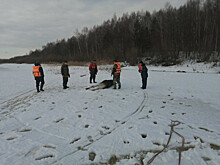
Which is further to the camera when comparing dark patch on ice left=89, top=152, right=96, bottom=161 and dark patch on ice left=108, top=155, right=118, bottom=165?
dark patch on ice left=89, top=152, right=96, bottom=161

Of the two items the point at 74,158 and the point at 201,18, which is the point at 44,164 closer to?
the point at 74,158

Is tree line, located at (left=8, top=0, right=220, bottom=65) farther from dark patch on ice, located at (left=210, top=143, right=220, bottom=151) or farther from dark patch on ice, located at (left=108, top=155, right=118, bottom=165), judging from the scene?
dark patch on ice, located at (left=108, top=155, right=118, bottom=165)

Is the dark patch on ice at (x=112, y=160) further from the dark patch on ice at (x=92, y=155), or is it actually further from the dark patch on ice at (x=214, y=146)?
the dark patch on ice at (x=214, y=146)

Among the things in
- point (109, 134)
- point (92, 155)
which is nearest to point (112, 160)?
point (92, 155)

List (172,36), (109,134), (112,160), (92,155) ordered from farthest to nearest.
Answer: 1. (172,36)
2. (109,134)
3. (92,155)
4. (112,160)

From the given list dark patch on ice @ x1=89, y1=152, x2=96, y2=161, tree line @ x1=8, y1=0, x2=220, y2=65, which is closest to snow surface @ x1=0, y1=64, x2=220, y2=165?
dark patch on ice @ x1=89, y1=152, x2=96, y2=161

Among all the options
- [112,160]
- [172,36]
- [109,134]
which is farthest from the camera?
[172,36]

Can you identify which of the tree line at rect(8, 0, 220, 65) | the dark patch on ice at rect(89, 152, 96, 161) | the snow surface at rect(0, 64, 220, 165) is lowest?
the dark patch on ice at rect(89, 152, 96, 161)

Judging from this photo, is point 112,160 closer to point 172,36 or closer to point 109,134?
point 109,134

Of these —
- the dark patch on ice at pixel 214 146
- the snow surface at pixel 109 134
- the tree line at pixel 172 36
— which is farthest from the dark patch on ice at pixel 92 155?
the tree line at pixel 172 36

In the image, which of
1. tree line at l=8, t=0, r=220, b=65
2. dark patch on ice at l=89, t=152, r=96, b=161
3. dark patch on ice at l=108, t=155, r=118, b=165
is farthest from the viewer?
tree line at l=8, t=0, r=220, b=65

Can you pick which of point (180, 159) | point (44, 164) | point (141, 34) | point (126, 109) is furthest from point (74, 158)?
point (141, 34)

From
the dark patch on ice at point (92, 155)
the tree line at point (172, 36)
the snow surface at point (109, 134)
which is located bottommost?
the dark patch on ice at point (92, 155)

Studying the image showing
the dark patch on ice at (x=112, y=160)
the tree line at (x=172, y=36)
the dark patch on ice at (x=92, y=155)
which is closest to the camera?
Result: the dark patch on ice at (x=112, y=160)
